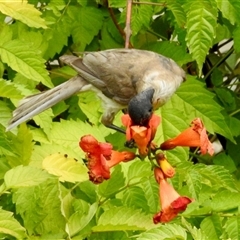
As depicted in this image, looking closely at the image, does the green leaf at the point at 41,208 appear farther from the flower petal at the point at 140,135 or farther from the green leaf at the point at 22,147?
the flower petal at the point at 140,135

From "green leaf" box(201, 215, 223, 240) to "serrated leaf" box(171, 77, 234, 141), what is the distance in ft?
2.41

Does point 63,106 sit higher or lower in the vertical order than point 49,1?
lower

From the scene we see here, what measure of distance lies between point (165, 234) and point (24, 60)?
800 millimetres

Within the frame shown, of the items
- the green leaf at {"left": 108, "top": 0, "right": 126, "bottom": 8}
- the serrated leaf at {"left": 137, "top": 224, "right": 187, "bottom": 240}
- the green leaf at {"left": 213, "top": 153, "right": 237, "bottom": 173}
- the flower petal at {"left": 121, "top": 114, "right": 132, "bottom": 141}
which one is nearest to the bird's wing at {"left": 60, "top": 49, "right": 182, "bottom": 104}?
the green leaf at {"left": 108, "top": 0, "right": 126, "bottom": 8}

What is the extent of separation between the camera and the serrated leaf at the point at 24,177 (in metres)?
1.66

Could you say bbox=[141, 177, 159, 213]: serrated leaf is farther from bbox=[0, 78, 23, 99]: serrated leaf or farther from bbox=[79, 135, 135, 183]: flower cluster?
bbox=[0, 78, 23, 99]: serrated leaf

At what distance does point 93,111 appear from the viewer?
234 cm

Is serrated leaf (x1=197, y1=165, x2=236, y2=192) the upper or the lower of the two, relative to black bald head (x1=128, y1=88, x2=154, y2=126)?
lower

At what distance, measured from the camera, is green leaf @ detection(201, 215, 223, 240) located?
1782 mm

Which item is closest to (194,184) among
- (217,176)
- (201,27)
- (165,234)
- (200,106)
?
(217,176)

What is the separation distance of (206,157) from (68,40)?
0.76 meters

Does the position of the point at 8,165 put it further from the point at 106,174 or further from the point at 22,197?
the point at 106,174

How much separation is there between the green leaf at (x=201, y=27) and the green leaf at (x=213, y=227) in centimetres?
47

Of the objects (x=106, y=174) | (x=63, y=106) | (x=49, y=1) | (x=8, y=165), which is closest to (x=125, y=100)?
(x=63, y=106)
